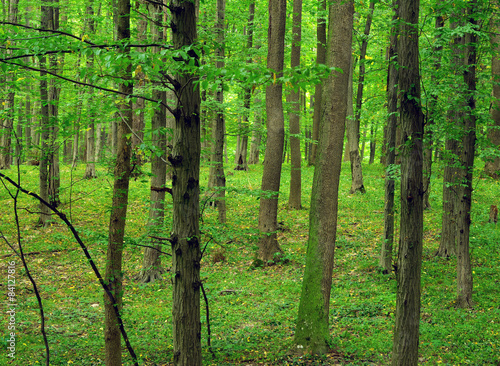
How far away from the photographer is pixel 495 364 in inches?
250

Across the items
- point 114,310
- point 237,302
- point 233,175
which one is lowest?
point 237,302

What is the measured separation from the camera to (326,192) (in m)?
6.91

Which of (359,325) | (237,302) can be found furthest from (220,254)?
(359,325)

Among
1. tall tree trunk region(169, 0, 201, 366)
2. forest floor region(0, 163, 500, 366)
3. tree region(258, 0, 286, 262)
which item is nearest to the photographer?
tall tree trunk region(169, 0, 201, 366)

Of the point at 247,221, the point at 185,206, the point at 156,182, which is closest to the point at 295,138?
the point at 247,221

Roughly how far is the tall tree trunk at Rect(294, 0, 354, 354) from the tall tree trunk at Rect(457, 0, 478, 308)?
10.0 ft

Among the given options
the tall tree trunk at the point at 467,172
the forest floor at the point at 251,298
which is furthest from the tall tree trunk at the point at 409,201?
the tall tree trunk at the point at 467,172

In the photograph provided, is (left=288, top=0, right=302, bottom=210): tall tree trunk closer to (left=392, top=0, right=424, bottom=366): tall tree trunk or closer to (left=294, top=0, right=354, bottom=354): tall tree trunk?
(left=294, top=0, right=354, bottom=354): tall tree trunk

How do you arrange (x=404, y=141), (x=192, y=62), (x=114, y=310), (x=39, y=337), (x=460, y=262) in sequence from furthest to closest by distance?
(x=460, y=262), (x=39, y=337), (x=114, y=310), (x=404, y=141), (x=192, y=62)

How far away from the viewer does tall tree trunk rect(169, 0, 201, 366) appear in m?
4.12

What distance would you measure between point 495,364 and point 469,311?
2228 millimetres

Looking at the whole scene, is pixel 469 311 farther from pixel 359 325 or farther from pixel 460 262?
pixel 359 325

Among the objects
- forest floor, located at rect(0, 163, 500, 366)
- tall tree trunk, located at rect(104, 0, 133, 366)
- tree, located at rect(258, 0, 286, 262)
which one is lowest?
forest floor, located at rect(0, 163, 500, 366)

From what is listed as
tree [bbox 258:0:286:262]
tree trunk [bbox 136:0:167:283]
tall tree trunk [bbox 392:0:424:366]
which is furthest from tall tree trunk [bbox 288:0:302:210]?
tall tree trunk [bbox 392:0:424:366]
